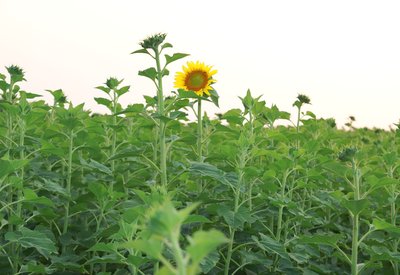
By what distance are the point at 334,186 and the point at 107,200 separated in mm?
→ 2577

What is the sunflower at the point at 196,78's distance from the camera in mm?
4469

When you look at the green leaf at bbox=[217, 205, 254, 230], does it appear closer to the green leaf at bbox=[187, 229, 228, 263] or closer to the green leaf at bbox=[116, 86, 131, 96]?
the green leaf at bbox=[116, 86, 131, 96]

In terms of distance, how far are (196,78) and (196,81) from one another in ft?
0.08

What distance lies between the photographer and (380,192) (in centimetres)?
521

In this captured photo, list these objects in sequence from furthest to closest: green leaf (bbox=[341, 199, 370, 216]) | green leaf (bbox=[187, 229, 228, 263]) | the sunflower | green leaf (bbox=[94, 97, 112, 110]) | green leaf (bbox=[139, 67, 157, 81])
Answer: green leaf (bbox=[94, 97, 112, 110]) → the sunflower → green leaf (bbox=[139, 67, 157, 81]) → green leaf (bbox=[341, 199, 370, 216]) → green leaf (bbox=[187, 229, 228, 263])

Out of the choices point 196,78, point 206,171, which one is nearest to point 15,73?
point 196,78

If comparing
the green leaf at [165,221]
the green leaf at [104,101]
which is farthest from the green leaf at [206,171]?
the green leaf at [165,221]

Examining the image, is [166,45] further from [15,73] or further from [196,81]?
[15,73]

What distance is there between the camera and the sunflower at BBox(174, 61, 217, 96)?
14.7 ft

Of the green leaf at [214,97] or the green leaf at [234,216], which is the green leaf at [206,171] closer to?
the green leaf at [234,216]

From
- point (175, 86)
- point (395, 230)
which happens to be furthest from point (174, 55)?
point (395, 230)

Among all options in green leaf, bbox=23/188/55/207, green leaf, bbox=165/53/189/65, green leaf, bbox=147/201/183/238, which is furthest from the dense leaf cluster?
green leaf, bbox=147/201/183/238

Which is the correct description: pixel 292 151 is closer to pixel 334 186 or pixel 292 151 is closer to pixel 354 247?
pixel 354 247

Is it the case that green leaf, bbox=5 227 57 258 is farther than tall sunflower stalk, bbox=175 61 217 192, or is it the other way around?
tall sunflower stalk, bbox=175 61 217 192
